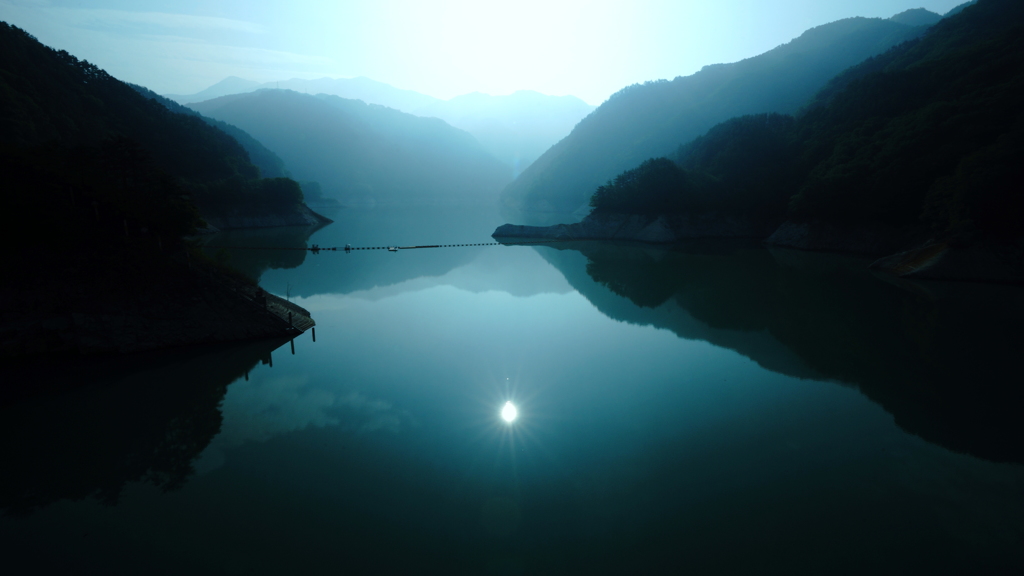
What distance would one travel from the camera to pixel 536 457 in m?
7.38

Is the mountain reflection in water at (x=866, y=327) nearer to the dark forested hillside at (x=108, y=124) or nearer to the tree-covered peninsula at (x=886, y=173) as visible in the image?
the tree-covered peninsula at (x=886, y=173)

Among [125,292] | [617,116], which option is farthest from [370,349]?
[617,116]

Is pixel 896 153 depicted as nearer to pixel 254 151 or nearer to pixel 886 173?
pixel 886 173

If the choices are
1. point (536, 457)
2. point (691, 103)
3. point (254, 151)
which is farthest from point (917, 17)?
point (254, 151)

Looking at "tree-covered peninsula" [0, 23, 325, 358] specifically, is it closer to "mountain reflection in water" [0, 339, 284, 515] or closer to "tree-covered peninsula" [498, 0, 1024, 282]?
"mountain reflection in water" [0, 339, 284, 515]

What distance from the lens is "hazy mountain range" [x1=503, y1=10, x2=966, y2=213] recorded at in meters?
106

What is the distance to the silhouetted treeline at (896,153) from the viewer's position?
2448cm

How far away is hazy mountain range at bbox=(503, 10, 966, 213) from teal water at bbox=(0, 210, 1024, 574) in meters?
98.5

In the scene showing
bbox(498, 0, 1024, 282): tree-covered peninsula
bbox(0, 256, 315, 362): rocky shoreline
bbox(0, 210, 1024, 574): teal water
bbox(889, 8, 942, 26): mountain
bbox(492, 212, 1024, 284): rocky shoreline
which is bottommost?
bbox(0, 210, 1024, 574): teal water

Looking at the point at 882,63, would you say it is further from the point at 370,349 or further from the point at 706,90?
the point at 370,349

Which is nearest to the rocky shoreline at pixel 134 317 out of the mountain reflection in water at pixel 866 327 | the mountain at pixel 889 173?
the mountain reflection in water at pixel 866 327

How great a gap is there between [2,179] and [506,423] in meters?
14.7

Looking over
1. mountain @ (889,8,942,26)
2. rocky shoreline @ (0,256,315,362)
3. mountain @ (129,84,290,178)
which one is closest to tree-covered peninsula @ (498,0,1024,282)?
rocky shoreline @ (0,256,315,362)

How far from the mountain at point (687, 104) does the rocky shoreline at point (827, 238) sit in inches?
2373
